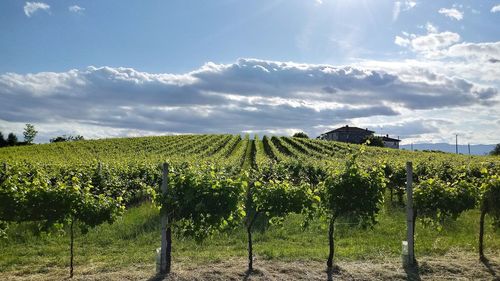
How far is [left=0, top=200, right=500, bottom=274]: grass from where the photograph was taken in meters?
10.3

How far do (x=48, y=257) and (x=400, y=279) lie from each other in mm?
8148

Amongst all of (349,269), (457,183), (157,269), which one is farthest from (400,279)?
(157,269)

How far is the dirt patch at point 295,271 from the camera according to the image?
861 centimetres

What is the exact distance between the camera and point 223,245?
39.4ft

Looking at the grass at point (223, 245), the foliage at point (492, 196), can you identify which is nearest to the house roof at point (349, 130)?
the grass at point (223, 245)

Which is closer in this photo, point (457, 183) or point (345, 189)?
point (345, 189)

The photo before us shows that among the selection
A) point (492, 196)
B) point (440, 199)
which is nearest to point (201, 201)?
point (440, 199)

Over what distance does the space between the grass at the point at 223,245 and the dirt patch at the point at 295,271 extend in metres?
0.33

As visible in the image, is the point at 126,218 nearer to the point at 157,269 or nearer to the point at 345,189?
the point at 157,269

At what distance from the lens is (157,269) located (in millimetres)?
8820

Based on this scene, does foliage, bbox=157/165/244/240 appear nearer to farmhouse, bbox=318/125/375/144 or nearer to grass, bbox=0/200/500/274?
grass, bbox=0/200/500/274

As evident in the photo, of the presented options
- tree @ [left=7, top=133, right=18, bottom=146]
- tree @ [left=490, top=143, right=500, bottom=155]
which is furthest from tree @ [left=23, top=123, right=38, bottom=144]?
tree @ [left=490, top=143, right=500, bottom=155]

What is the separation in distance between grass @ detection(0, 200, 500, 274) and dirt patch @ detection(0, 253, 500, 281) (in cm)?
33

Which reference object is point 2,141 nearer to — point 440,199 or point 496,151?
point 440,199
